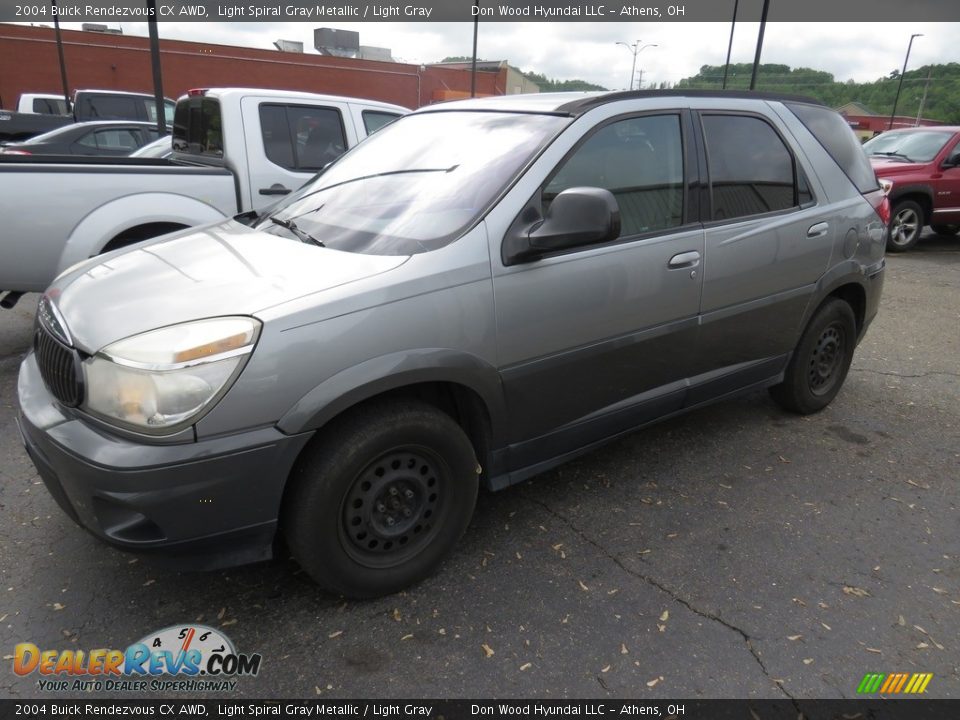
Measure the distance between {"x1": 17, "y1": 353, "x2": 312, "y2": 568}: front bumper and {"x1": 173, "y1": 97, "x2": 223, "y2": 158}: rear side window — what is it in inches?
164

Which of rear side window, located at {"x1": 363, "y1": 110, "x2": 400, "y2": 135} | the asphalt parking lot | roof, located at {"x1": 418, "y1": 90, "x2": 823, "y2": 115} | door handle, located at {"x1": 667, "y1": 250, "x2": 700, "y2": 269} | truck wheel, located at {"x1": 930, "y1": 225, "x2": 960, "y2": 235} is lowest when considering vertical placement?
the asphalt parking lot

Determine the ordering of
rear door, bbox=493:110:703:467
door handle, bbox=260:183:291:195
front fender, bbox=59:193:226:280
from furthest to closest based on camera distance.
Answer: door handle, bbox=260:183:291:195, front fender, bbox=59:193:226:280, rear door, bbox=493:110:703:467

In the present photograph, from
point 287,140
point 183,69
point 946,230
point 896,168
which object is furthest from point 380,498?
point 183,69

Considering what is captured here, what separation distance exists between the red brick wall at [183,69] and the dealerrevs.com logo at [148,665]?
111ft

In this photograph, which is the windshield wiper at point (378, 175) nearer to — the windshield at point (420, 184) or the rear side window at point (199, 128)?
the windshield at point (420, 184)

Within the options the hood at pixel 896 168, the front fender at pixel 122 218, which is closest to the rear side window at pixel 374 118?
the front fender at pixel 122 218

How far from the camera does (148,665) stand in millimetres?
2256

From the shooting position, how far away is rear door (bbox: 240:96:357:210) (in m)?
5.65

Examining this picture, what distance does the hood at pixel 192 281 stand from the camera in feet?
7.14

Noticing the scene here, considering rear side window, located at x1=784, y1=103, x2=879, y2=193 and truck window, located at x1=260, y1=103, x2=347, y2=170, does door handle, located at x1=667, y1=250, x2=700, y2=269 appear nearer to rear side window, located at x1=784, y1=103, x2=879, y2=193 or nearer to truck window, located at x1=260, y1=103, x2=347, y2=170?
rear side window, located at x1=784, y1=103, x2=879, y2=193

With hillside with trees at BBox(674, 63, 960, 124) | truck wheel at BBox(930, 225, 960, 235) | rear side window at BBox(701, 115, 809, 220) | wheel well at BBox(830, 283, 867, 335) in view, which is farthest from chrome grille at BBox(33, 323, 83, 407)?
hillside with trees at BBox(674, 63, 960, 124)

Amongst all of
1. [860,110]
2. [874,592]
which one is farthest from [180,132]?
[860,110]

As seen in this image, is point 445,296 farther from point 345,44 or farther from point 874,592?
point 345,44
